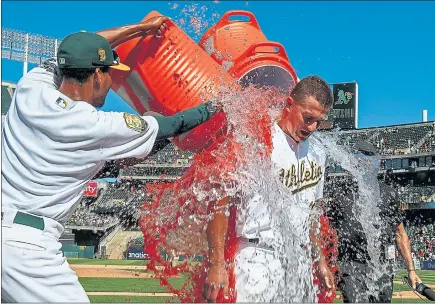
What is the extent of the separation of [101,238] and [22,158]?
33130mm

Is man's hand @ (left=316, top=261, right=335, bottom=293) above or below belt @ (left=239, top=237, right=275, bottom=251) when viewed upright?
below

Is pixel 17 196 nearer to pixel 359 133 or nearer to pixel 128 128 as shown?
pixel 128 128

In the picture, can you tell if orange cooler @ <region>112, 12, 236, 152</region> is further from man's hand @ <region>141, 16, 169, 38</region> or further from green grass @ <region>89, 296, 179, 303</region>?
green grass @ <region>89, 296, 179, 303</region>

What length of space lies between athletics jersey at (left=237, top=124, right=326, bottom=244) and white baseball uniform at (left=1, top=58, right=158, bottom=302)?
81 cm

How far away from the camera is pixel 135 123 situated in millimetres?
2846

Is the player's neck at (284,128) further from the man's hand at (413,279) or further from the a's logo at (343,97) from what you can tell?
the a's logo at (343,97)

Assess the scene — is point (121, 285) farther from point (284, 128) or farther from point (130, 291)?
point (284, 128)

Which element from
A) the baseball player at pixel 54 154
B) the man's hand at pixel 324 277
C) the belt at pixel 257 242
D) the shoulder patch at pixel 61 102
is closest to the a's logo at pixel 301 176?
the belt at pixel 257 242

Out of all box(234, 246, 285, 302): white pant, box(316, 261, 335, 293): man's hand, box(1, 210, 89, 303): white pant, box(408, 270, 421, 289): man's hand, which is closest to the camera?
box(1, 210, 89, 303): white pant

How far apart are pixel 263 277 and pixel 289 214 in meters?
0.40

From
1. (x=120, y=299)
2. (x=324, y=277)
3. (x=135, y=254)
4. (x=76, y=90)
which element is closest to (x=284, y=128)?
(x=324, y=277)

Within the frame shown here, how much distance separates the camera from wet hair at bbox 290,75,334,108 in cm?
343

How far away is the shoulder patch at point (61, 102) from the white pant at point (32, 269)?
0.50 meters

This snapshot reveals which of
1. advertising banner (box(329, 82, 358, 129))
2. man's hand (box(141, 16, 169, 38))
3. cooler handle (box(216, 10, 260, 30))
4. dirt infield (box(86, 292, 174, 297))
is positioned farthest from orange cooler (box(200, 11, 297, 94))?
advertising banner (box(329, 82, 358, 129))
